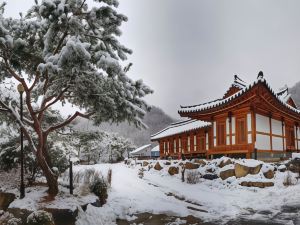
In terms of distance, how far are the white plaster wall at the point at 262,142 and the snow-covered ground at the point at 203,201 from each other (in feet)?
12.7

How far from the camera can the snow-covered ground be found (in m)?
9.91

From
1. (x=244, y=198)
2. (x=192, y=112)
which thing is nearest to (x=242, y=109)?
(x=192, y=112)

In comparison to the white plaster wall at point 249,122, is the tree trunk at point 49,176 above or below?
below

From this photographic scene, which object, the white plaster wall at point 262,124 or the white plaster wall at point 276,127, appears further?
the white plaster wall at point 276,127

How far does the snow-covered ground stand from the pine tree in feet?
8.31

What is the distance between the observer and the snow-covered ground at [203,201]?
9.91 meters

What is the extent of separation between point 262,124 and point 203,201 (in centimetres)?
950

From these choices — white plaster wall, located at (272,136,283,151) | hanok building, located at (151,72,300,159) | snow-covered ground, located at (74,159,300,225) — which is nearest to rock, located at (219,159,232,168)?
snow-covered ground, located at (74,159,300,225)

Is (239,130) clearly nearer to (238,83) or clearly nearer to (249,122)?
(249,122)

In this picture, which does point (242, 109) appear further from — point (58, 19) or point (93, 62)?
point (58, 19)

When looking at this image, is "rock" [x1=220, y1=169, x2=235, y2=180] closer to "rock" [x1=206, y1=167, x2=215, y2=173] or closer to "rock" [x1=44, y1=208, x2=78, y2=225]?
"rock" [x1=206, y1=167, x2=215, y2=173]

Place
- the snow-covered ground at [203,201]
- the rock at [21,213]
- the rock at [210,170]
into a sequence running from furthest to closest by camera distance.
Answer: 1. the rock at [210,170]
2. the snow-covered ground at [203,201]
3. the rock at [21,213]

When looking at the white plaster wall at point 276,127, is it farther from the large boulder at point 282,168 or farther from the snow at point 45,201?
the snow at point 45,201

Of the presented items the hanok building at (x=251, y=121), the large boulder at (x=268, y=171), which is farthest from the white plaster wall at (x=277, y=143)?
the large boulder at (x=268, y=171)
